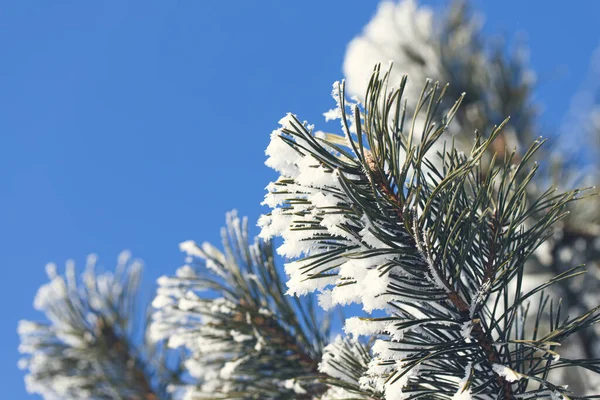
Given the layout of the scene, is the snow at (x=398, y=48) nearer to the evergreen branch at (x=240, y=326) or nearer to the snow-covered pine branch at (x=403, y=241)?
the evergreen branch at (x=240, y=326)

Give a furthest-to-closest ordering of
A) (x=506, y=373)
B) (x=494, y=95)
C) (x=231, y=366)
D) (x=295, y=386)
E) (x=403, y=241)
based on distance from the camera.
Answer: (x=494, y=95) < (x=231, y=366) < (x=295, y=386) < (x=403, y=241) < (x=506, y=373)

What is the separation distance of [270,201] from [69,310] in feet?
8.17

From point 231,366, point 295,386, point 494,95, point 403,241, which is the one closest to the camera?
point 403,241

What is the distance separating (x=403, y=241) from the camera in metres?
1.19

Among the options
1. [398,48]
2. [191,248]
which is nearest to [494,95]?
[398,48]

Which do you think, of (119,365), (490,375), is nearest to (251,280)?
(490,375)

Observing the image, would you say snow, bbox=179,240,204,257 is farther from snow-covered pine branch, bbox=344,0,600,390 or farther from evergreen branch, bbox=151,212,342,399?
snow-covered pine branch, bbox=344,0,600,390

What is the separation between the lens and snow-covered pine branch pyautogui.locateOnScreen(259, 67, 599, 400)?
3.72ft

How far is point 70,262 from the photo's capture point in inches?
135

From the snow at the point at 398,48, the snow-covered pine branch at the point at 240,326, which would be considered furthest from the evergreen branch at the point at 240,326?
the snow at the point at 398,48

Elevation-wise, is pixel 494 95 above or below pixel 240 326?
above

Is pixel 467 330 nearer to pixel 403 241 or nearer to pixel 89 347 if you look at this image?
pixel 403 241

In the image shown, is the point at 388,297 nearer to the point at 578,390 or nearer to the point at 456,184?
the point at 456,184

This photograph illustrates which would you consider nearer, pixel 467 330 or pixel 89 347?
pixel 467 330
